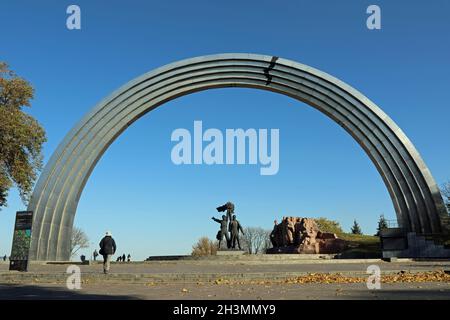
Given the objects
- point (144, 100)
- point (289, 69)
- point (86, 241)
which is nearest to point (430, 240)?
point (289, 69)

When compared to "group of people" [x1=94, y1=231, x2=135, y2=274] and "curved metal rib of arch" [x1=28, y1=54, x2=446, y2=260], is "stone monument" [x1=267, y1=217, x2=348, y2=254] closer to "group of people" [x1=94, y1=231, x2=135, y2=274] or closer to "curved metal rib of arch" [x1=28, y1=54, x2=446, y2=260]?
"curved metal rib of arch" [x1=28, y1=54, x2=446, y2=260]

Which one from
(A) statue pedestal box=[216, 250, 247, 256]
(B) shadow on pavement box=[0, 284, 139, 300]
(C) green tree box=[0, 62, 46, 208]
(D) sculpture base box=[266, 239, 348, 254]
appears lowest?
(B) shadow on pavement box=[0, 284, 139, 300]

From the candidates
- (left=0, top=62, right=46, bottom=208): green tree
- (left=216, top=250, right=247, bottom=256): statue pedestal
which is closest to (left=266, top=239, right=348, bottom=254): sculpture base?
(left=216, top=250, right=247, bottom=256): statue pedestal

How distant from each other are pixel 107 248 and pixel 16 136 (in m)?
17.1

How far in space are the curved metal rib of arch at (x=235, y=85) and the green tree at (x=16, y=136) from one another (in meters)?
1.63

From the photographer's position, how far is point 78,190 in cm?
3278

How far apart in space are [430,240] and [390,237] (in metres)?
3.16

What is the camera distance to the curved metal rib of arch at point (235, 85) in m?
31.9

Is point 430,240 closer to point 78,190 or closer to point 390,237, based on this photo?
point 390,237

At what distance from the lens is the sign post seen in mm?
17969

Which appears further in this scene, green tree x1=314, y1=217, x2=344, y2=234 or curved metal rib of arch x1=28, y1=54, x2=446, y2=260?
green tree x1=314, y1=217, x2=344, y2=234

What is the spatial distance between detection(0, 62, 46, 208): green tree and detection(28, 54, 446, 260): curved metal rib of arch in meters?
1.63

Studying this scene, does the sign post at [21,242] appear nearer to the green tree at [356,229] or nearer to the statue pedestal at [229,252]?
the statue pedestal at [229,252]

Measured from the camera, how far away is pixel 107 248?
1593cm
